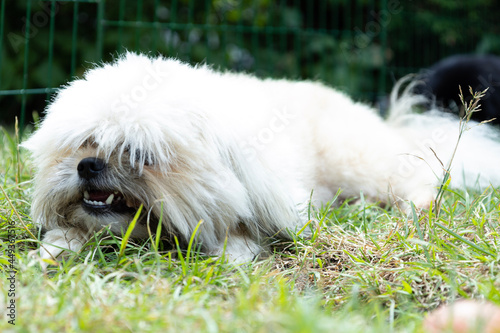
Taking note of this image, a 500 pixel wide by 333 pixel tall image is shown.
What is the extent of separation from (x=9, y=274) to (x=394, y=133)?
2072 millimetres

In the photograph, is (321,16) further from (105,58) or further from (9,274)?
(9,274)

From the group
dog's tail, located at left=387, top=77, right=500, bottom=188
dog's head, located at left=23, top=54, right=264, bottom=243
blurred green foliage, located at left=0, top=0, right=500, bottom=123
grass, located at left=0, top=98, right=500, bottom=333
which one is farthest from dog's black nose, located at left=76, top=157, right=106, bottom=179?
blurred green foliage, located at left=0, top=0, right=500, bottom=123

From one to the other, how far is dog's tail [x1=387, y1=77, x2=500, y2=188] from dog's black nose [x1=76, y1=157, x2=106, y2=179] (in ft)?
4.56

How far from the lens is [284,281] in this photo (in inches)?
67.9

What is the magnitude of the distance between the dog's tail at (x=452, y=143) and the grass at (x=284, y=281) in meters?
0.48

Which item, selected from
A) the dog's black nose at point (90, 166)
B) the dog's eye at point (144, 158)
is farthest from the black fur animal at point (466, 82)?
the dog's black nose at point (90, 166)

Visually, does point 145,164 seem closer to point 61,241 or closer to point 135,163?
point 135,163

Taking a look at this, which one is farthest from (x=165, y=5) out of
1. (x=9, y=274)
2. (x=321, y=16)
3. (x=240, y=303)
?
(x=240, y=303)

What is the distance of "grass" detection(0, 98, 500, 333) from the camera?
1279 millimetres

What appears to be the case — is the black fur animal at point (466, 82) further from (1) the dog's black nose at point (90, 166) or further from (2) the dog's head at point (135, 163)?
(1) the dog's black nose at point (90, 166)

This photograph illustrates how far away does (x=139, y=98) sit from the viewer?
193cm

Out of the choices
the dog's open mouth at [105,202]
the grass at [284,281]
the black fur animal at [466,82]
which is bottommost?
the grass at [284,281]

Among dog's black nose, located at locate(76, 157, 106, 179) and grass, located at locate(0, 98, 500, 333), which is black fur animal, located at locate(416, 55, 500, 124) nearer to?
grass, located at locate(0, 98, 500, 333)

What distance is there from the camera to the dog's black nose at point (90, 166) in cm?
185
